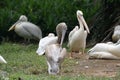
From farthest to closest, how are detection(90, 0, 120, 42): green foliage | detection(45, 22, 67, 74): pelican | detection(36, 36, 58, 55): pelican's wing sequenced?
detection(90, 0, 120, 42): green foliage, detection(36, 36, 58, 55): pelican's wing, detection(45, 22, 67, 74): pelican

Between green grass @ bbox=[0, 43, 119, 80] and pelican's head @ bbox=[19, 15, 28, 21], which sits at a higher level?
pelican's head @ bbox=[19, 15, 28, 21]

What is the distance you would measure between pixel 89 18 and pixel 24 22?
7.11ft

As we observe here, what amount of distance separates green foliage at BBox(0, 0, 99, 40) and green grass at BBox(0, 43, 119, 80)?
7.60 feet

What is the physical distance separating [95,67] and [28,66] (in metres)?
1.43

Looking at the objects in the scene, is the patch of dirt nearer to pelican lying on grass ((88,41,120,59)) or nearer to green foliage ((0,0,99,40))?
pelican lying on grass ((88,41,120,59))

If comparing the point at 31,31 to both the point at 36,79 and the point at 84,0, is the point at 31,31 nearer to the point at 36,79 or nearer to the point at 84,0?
the point at 84,0

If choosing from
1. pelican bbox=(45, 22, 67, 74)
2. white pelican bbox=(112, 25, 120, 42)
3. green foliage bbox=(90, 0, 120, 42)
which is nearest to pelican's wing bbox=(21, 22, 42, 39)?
green foliage bbox=(90, 0, 120, 42)

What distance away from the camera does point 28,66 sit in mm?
10547

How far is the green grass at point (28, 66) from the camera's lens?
859cm

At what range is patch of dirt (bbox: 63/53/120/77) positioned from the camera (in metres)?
9.67

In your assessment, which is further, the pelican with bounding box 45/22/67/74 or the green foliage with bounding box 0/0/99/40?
the green foliage with bounding box 0/0/99/40

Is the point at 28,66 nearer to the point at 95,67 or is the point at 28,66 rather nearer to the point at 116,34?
the point at 95,67

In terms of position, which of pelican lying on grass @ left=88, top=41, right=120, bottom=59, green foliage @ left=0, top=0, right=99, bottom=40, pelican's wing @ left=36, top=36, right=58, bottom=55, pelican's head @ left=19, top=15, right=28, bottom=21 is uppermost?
green foliage @ left=0, top=0, right=99, bottom=40

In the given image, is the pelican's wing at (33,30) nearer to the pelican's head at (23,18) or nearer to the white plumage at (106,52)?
the pelican's head at (23,18)
